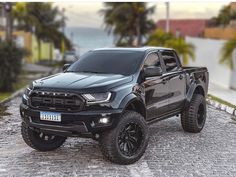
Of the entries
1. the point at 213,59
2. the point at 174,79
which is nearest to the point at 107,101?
the point at 174,79

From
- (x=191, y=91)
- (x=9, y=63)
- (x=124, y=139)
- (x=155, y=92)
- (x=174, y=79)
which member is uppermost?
(x=174, y=79)

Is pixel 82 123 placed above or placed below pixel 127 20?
below

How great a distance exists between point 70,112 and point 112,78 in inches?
38.4

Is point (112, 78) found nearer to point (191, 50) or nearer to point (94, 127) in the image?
point (94, 127)

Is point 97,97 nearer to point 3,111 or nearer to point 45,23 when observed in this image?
point 3,111

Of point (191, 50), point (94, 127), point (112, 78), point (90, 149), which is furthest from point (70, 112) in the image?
point (191, 50)

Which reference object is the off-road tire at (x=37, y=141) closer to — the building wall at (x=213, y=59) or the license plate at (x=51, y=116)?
the license plate at (x=51, y=116)

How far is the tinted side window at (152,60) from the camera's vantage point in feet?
25.0

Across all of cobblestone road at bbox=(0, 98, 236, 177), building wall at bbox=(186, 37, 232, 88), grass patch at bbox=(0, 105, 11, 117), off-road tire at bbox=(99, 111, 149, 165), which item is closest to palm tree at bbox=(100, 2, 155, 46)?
building wall at bbox=(186, 37, 232, 88)

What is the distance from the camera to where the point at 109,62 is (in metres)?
7.64

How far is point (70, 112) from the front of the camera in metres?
6.21

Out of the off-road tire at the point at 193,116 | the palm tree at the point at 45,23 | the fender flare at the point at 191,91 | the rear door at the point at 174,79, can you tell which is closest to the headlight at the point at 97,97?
the rear door at the point at 174,79

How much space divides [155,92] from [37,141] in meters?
2.20

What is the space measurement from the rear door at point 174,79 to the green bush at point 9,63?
930cm
